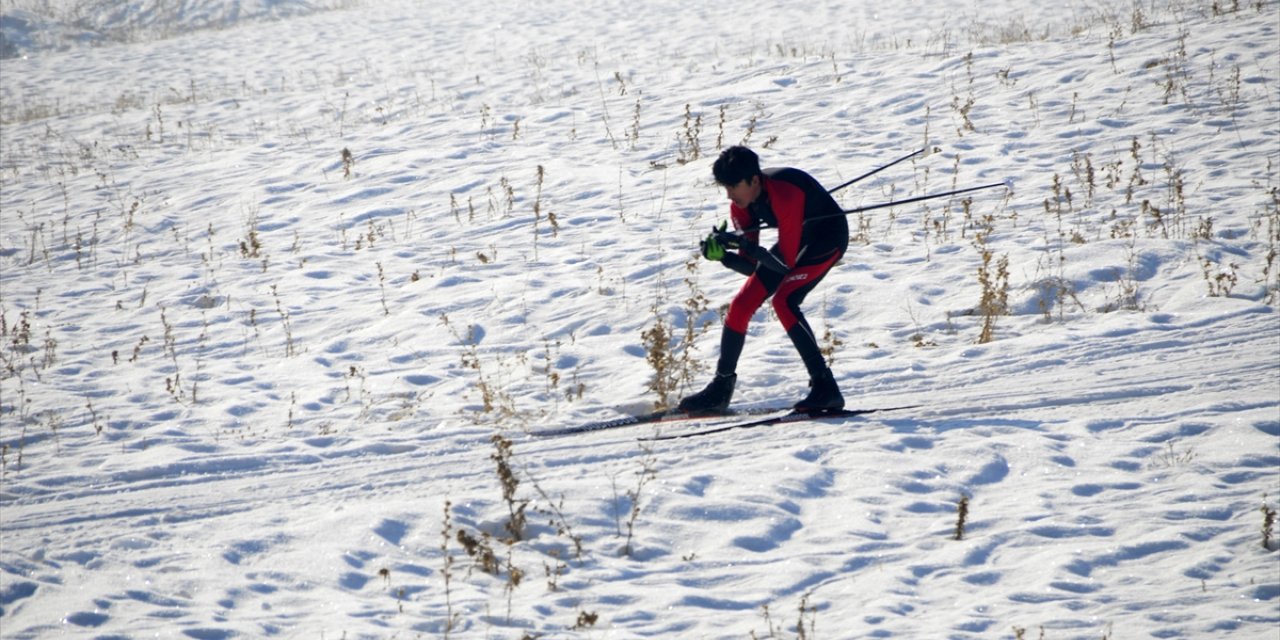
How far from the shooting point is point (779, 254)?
6684 mm

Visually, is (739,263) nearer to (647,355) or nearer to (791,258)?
(791,258)

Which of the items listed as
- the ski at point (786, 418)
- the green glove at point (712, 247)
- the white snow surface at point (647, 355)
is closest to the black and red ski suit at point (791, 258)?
the green glove at point (712, 247)

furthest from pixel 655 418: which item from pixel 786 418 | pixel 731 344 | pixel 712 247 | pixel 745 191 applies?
pixel 745 191

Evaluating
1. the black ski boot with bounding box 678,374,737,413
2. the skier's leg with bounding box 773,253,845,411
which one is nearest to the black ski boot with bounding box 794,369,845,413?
the skier's leg with bounding box 773,253,845,411

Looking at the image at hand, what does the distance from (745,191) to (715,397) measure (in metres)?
1.43

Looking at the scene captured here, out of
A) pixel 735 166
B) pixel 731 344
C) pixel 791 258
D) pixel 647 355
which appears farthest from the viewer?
pixel 647 355

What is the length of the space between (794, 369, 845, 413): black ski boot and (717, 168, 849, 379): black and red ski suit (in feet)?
0.19

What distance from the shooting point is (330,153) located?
1417cm

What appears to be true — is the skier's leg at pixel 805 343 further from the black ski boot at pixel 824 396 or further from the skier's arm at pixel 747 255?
the skier's arm at pixel 747 255

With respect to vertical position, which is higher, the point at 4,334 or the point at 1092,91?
the point at 1092,91

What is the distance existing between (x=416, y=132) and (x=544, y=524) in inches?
415

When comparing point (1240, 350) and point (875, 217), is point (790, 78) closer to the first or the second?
point (875, 217)

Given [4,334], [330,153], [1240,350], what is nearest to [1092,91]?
[1240,350]

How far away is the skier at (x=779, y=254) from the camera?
648 cm
